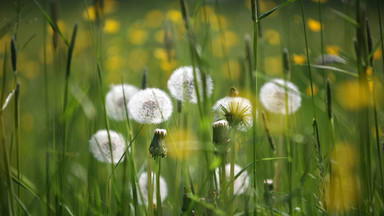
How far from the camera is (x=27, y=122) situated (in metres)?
3.05

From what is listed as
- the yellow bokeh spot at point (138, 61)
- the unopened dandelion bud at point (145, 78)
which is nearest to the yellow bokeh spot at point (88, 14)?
the unopened dandelion bud at point (145, 78)

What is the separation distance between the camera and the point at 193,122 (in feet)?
7.45

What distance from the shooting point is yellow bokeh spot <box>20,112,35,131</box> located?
298 cm

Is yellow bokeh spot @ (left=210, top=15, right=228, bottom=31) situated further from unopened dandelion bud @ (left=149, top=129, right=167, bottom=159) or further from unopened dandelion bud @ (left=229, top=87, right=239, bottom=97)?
unopened dandelion bud @ (left=149, top=129, right=167, bottom=159)

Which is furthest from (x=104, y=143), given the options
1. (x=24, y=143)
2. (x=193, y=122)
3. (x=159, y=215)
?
(x=24, y=143)

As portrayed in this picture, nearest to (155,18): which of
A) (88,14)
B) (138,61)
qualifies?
(138,61)

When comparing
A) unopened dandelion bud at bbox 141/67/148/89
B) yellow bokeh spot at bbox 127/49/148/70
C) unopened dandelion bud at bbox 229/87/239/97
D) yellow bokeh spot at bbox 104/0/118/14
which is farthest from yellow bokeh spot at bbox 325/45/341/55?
yellow bokeh spot at bbox 127/49/148/70

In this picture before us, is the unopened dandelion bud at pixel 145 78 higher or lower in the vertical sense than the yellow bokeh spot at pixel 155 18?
lower

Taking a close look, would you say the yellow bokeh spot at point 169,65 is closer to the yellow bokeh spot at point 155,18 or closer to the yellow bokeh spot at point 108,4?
the yellow bokeh spot at point 108,4

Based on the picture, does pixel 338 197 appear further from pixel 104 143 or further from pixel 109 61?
pixel 109 61

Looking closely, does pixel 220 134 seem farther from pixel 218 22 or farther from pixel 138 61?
pixel 138 61

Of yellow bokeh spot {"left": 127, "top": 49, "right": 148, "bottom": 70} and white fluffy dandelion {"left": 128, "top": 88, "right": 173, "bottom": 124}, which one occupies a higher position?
yellow bokeh spot {"left": 127, "top": 49, "right": 148, "bottom": 70}

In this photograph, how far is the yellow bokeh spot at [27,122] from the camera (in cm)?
298

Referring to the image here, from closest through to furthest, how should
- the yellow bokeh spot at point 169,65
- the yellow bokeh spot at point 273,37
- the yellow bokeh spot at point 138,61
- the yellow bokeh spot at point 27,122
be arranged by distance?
the yellow bokeh spot at point 169,65, the yellow bokeh spot at point 273,37, the yellow bokeh spot at point 27,122, the yellow bokeh spot at point 138,61
